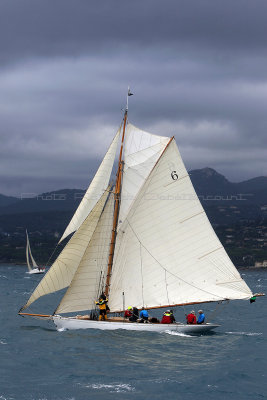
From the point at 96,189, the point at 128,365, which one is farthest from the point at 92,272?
the point at 128,365

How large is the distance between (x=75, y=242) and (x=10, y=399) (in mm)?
20823

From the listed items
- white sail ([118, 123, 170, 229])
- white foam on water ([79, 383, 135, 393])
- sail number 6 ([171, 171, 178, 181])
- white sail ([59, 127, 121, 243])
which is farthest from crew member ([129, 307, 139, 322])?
white foam on water ([79, 383, 135, 393])

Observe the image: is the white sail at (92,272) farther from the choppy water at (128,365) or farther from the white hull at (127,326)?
the choppy water at (128,365)

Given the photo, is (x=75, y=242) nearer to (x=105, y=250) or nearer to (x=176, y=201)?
(x=105, y=250)

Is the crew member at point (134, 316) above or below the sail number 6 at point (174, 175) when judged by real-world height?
below

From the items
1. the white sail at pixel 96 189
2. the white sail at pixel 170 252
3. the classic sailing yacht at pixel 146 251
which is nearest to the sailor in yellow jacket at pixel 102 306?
the classic sailing yacht at pixel 146 251

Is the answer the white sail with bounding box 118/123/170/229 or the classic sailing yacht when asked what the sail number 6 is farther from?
the white sail with bounding box 118/123/170/229

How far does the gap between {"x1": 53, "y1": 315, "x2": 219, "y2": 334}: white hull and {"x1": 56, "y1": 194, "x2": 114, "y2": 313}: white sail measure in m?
1.08

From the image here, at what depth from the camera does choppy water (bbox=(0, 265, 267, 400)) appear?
1302 inches

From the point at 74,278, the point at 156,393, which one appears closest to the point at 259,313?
the point at 74,278

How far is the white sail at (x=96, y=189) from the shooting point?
51.0 metres

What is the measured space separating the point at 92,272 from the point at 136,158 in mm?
10206

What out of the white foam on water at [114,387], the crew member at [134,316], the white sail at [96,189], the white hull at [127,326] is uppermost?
the white sail at [96,189]

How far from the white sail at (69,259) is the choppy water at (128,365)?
12.0 feet
